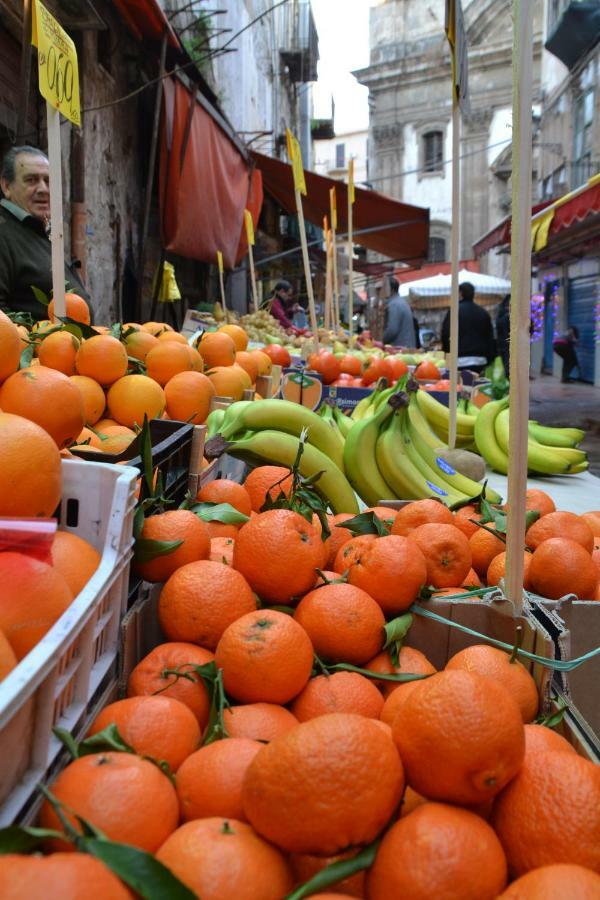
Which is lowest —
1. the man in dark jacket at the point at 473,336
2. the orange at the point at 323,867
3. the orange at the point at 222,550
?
the orange at the point at 323,867

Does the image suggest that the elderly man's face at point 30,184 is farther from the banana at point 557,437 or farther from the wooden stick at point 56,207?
the banana at point 557,437

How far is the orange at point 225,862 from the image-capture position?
0.75 metres

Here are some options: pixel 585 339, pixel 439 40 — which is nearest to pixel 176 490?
pixel 585 339

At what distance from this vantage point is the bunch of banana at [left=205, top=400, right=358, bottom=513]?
7.57 feet

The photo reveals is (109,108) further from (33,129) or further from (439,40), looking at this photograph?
(439,40)

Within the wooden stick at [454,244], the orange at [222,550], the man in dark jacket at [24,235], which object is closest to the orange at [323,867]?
the orange at [222,550]

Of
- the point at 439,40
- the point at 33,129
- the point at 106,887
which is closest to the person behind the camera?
the point at 106,887

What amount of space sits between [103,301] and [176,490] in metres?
5.29

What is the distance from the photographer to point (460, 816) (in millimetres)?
861

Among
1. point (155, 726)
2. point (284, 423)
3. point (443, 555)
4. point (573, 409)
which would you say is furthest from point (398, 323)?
point (155, 726)

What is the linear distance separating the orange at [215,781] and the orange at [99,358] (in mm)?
1410

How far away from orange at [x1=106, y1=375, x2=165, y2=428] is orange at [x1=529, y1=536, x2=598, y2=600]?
3.96 feet

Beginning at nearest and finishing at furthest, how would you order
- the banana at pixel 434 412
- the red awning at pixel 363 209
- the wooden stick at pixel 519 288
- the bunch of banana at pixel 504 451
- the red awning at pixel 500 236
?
the wooden stick at pixel 519 288
the bunch of banana at pixel 504 451
the banana at pixel 434 412
the red awning at pixel 363 209
the red awning at pixel 500 236

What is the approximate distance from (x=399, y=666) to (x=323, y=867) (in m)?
0.51
